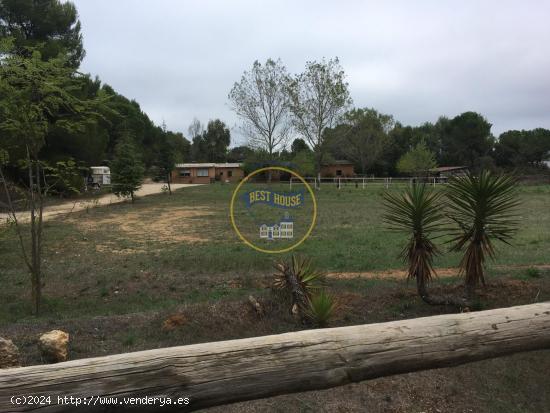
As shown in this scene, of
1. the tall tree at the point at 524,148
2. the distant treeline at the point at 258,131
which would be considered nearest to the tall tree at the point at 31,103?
the distant treeline at the point at 258,131

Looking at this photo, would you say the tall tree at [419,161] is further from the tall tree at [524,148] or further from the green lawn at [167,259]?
the green lawn at [167,259]

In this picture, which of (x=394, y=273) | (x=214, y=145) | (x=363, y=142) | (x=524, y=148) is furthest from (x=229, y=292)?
(x=214, y=145)

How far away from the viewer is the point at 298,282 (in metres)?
5.52

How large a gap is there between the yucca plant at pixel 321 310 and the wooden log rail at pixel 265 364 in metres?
2.65

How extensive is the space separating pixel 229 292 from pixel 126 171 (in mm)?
21764

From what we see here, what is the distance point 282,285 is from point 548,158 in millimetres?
66411

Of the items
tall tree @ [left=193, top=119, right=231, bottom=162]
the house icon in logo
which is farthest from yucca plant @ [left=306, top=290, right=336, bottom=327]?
tall tree @ [left=193, top=119, right=231, bottom=162]

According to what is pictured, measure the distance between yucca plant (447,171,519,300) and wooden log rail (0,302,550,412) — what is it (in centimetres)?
315

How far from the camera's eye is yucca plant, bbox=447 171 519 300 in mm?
5211

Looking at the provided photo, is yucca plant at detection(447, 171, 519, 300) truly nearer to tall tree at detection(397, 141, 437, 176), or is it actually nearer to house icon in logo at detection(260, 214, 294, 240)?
house icon in logo at detection(260, 214, 294, 240)

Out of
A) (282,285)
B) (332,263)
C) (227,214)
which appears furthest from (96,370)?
(227,214)

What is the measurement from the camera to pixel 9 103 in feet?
19.3

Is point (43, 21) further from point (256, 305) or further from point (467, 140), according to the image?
point (467, 140)

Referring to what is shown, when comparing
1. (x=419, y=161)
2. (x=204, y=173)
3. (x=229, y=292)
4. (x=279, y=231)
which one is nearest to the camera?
(x=229, y=292)
